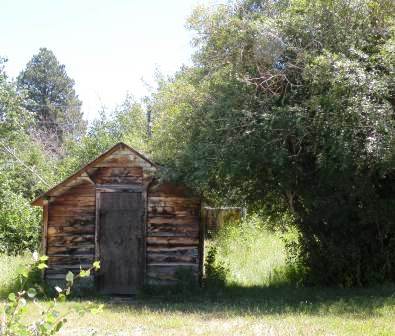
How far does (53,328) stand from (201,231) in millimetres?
10249

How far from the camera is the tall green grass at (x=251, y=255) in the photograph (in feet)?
47.5

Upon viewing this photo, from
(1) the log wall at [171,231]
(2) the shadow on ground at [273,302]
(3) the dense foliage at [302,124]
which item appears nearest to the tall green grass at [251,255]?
(3) the dense foliage at [302,124]

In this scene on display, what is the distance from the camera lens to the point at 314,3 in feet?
40.9

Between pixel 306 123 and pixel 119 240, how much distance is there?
528 cm

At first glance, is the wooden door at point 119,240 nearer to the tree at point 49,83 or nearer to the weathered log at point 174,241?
the weathered log at point 174,241

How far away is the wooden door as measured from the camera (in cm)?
1363

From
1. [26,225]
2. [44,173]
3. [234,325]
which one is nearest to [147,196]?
[234,325]

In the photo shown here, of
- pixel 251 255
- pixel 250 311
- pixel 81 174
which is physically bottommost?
pixel 250 311

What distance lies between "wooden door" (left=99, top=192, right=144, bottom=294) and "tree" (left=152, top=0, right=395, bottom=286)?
1.45m

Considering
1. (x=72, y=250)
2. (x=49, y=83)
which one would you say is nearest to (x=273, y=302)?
(x=72, y=250)

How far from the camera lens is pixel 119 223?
13688 mm

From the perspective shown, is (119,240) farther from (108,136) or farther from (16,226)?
(108,136)

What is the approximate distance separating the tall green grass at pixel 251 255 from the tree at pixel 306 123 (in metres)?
1.34

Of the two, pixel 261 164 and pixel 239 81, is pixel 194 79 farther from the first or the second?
pixel 261 164
